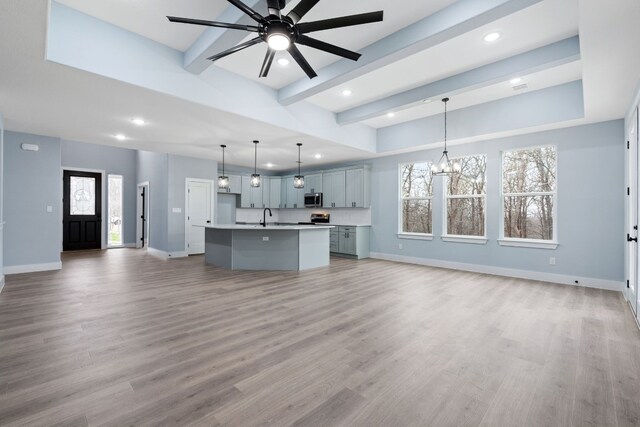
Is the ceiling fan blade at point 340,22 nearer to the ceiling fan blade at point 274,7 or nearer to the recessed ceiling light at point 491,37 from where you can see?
the ceiling fan blade at point 274,7

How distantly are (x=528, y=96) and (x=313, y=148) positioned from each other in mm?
4119

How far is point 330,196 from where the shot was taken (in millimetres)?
8617

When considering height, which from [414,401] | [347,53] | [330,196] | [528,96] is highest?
[528,96]

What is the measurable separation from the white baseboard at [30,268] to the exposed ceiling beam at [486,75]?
261 inches

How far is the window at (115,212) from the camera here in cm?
985

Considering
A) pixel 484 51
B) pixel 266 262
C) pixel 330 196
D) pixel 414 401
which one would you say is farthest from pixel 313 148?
pixel 414 401

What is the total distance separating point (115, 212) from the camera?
9.95 metres

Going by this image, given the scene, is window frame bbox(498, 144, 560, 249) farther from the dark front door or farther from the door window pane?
the door window pane

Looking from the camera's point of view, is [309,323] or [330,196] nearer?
[309,323]

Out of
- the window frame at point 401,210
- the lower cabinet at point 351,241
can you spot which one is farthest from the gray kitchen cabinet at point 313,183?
the window frame at point 401,210

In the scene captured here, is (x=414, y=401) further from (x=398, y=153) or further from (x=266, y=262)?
(x=398, y=153)

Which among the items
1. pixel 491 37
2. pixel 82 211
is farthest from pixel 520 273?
pixel 82 211

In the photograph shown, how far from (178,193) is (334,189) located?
13.7 ft

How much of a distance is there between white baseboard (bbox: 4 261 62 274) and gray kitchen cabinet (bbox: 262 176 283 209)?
567cm
